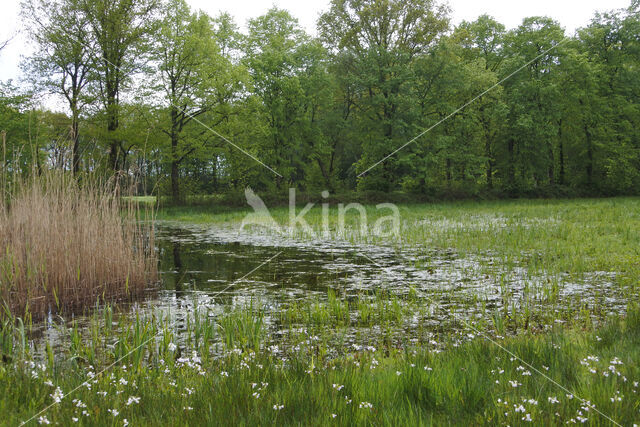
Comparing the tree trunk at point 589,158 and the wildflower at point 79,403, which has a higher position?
the tree trunk at point 589,158

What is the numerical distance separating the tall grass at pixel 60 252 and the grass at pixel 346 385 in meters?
2.19

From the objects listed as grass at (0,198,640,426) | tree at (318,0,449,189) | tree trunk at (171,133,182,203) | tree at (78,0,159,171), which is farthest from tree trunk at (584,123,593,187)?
grass at (0,198,640,426)

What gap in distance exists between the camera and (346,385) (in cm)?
350

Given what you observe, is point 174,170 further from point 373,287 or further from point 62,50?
point 373,287

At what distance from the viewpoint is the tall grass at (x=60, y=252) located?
6.52m

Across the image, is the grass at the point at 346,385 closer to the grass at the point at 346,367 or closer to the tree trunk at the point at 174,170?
the grass at the point at 346,367

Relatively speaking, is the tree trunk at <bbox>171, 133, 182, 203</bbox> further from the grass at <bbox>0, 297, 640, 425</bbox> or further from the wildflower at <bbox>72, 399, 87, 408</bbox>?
the wildflower at <bbox>72, 399, 87, 408</bbox>

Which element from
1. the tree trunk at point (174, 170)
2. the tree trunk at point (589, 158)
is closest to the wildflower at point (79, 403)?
the tree trunk at point (174, 170)

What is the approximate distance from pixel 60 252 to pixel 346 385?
566cm

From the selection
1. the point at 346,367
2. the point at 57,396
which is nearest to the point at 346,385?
the point at 346,367

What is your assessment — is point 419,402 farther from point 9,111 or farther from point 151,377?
point 9,111

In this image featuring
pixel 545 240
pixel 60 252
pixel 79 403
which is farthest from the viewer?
pixel 545 240

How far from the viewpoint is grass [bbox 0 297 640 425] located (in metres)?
2.96

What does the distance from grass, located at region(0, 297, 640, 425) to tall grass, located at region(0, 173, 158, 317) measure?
2.19m
